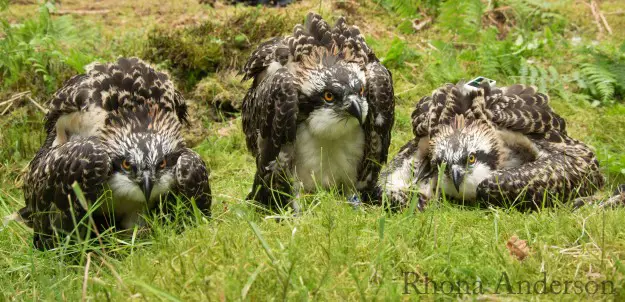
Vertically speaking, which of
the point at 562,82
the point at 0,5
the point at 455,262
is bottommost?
the point at 562,82

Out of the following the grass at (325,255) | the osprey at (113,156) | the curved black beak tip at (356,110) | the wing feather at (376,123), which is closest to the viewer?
the grass at (325,255)

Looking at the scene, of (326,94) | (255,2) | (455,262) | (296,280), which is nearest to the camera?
(296,280)

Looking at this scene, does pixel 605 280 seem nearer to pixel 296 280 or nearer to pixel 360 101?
pixel 296 280

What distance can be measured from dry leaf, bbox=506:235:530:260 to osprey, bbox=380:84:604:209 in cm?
173

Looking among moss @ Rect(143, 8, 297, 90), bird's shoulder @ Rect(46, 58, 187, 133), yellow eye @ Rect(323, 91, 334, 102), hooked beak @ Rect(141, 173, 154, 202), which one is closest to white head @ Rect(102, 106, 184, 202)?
hooked beak @ Rect(141, 173, 154, 202)

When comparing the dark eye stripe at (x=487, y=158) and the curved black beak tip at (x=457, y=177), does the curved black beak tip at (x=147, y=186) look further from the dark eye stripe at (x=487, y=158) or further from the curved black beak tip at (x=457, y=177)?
the dark eye stripe at (x=487, y=158)

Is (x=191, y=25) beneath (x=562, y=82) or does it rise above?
above

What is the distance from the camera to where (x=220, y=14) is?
36.0 feet

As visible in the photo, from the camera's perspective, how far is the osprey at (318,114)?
6070 millimetres

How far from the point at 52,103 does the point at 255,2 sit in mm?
5667

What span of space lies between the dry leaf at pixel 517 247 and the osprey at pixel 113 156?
267cm

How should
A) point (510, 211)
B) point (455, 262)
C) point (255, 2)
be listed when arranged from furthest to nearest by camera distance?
1. point (255, 2)
2. point (510, 211)
3. point (455, 262)

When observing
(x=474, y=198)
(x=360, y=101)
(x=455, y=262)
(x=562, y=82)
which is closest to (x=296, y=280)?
(x=455, y=262)

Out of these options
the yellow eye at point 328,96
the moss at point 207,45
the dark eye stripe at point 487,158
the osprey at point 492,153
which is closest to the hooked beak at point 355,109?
the yellow eye at point 328,96
